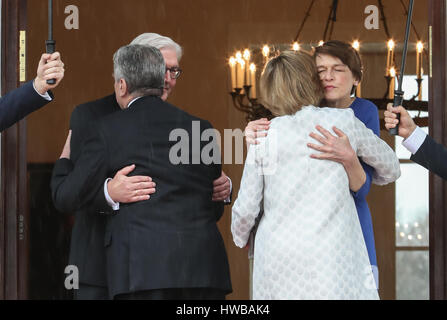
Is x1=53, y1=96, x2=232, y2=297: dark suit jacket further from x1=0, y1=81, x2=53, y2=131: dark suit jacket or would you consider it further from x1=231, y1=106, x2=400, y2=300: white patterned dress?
x1=0, y1=81, x2=53, y2=131: dark suit jacket

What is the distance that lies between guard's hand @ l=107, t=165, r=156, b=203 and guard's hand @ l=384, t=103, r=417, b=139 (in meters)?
0.82

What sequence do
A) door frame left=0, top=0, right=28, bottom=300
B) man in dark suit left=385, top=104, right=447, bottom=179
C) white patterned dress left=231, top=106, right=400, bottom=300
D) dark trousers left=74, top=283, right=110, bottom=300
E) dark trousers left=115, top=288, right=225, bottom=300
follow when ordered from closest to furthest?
white patterned dress left=231, top=106, right=400, bottom=300, dark trousers left=115, top=288, right=225, bottom=300, dark trousers left=74, top=283, right=110, bottom=300, man in dark suit left=385, top=104, right=447, bottom=179, door frame left=0, top=0, right=28, bottom=300

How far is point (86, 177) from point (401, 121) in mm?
1059

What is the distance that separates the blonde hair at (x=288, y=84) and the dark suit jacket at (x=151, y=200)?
24 centimetres

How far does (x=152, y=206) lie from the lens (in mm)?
2354

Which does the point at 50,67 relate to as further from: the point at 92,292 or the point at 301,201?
the point at 301,201

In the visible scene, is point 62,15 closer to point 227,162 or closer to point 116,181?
point 227,162

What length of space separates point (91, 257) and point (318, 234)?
732mm

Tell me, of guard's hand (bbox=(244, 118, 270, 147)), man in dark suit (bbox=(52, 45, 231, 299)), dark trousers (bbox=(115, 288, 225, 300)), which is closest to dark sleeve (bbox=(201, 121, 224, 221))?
man in dark suit (bbox=(52, 45, 231, 299))

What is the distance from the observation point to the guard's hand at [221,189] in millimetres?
2502

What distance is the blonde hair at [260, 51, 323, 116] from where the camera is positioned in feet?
7.60

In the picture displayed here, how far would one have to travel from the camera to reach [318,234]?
2260 millimetres

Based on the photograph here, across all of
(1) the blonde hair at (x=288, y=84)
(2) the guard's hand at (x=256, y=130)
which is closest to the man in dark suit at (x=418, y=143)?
(1) the blonde hair at (x=288, y=84)

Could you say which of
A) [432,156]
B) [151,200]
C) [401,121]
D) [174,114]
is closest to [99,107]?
[174,114]
